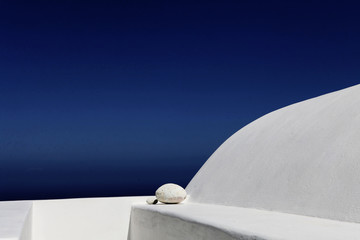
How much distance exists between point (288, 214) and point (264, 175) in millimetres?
1278

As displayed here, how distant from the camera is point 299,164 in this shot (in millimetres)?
6207

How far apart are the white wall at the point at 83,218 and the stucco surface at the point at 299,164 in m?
1.67

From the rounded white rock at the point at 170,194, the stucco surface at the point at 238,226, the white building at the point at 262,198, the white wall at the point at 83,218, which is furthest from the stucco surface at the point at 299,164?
the white wall at the point at 83,218

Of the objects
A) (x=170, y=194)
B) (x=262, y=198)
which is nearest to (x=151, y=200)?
(x=170, y=194)

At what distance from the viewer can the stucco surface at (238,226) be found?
4.21 meters

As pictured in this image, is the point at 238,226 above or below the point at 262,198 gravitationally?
below

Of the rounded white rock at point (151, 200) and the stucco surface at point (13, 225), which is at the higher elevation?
the rounded white rock at point (151, 200)

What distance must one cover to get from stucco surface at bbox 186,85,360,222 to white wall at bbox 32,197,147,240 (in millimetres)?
1666

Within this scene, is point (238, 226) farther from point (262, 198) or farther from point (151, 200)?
point (151, 200)

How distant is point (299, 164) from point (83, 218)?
5110 mm

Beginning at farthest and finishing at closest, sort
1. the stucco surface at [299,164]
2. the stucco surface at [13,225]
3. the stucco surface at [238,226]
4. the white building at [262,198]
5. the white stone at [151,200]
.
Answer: the white stone at [151,200]
the stucco surface at [299,164]
the white building at [262,198]
the stucco surface at [13,225]
the stucco surface at [238,226]

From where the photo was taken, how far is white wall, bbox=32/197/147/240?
9.46m

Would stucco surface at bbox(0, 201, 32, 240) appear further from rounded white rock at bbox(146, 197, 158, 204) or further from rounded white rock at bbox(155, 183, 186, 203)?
rounded white rock at bbox(146, 197, 158, 204)

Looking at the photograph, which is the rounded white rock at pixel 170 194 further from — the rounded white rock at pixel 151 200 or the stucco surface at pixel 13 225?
the stucco surface at pixel 13 225
